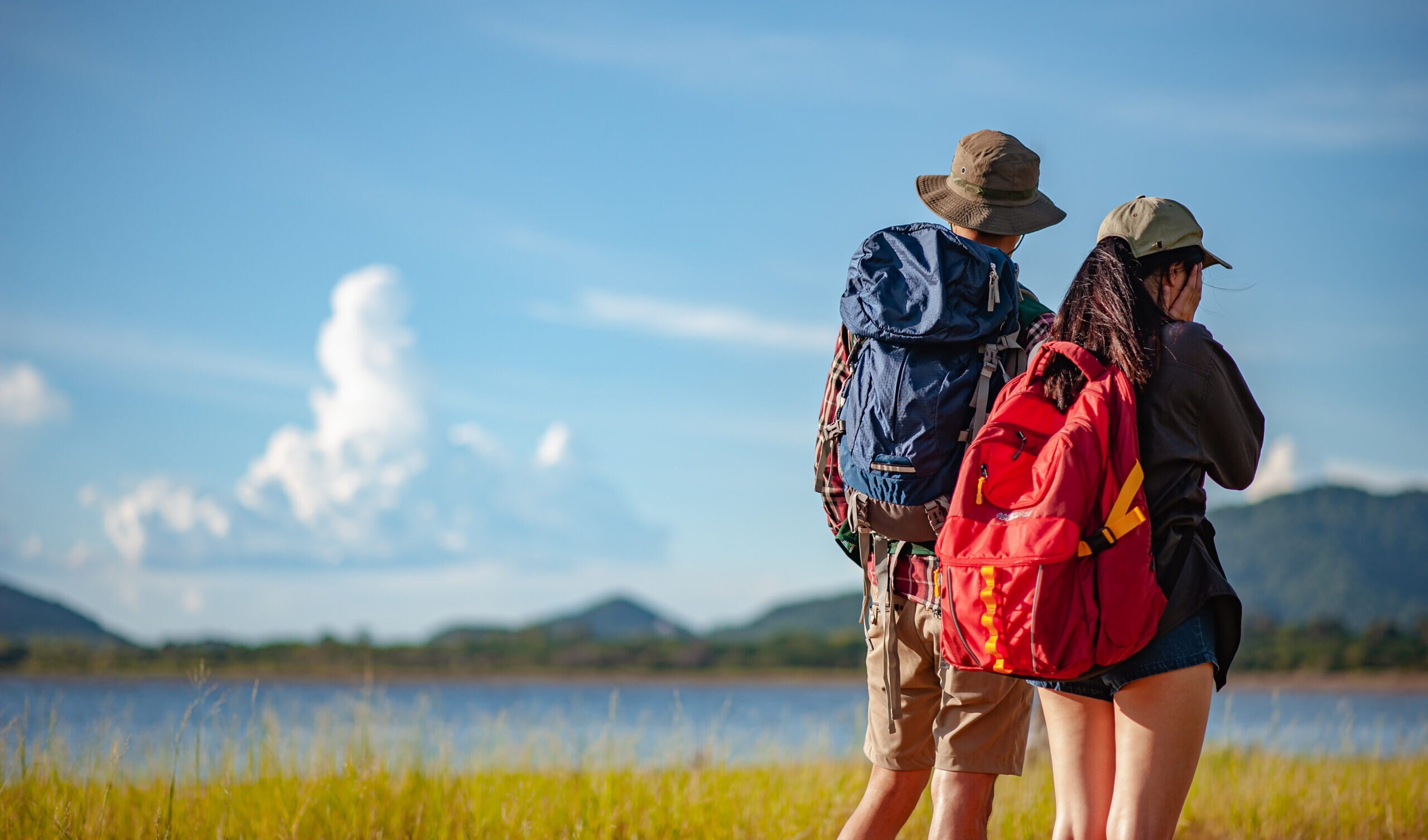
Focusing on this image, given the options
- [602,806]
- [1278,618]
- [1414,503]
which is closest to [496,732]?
[602,806]

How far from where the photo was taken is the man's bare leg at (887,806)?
2559 mm

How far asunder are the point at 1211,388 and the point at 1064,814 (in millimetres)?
894

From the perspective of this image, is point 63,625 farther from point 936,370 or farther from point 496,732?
point 936,370

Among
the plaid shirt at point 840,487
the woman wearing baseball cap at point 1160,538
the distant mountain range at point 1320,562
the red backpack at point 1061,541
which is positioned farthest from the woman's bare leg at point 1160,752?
the distant mountain range at point 1320,562

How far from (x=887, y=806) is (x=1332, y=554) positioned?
6496 cm

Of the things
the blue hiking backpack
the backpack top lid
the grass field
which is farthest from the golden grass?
the backpack top lid

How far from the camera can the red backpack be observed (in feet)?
6.31

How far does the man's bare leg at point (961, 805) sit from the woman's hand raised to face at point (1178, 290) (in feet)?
3.65

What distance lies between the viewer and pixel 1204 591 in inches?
79.0

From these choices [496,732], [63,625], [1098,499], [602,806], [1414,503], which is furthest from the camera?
[1414,503]

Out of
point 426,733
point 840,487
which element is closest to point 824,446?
point 840,487

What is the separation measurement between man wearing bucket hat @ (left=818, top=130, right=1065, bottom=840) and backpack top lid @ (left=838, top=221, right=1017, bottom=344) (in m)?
0.11

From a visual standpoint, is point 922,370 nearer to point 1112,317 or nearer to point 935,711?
point 1112,317

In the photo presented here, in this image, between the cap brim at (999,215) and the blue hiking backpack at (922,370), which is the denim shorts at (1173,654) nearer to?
the blue hiking backpack at (922,370)
